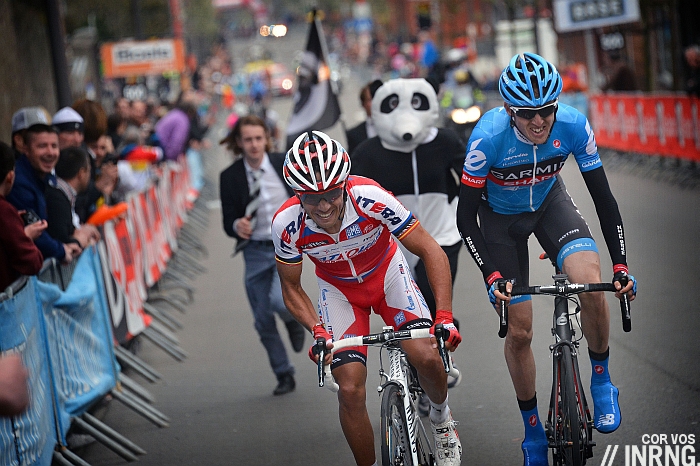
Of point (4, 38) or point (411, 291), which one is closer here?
point (411, 291)

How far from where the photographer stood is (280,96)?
7306cm

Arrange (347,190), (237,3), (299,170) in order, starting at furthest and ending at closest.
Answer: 1. (237,3)
2. (347,190)
3. (299,170)

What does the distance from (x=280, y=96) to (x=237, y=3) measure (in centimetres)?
8996

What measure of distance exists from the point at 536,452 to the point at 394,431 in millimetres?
995

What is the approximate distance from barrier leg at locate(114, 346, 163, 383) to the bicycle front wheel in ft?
14.6

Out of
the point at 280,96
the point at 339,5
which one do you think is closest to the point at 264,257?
the point at 280,96

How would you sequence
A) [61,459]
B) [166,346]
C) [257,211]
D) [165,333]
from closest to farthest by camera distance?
[61,459], [257,211], [166,346], [165,333]

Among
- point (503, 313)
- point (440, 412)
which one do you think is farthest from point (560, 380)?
point (440, 412)

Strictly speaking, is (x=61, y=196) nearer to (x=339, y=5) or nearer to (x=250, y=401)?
(x=250, y=401)

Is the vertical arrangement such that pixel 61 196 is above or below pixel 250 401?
above

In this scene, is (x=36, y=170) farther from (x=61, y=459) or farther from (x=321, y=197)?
(x=321, y=197)

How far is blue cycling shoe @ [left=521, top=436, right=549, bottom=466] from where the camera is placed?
575 cm

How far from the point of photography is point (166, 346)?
34.5 ft

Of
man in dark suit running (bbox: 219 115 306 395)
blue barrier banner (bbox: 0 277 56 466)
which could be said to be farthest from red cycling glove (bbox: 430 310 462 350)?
man in dark suit running (bbox: 219 115 306 395)
